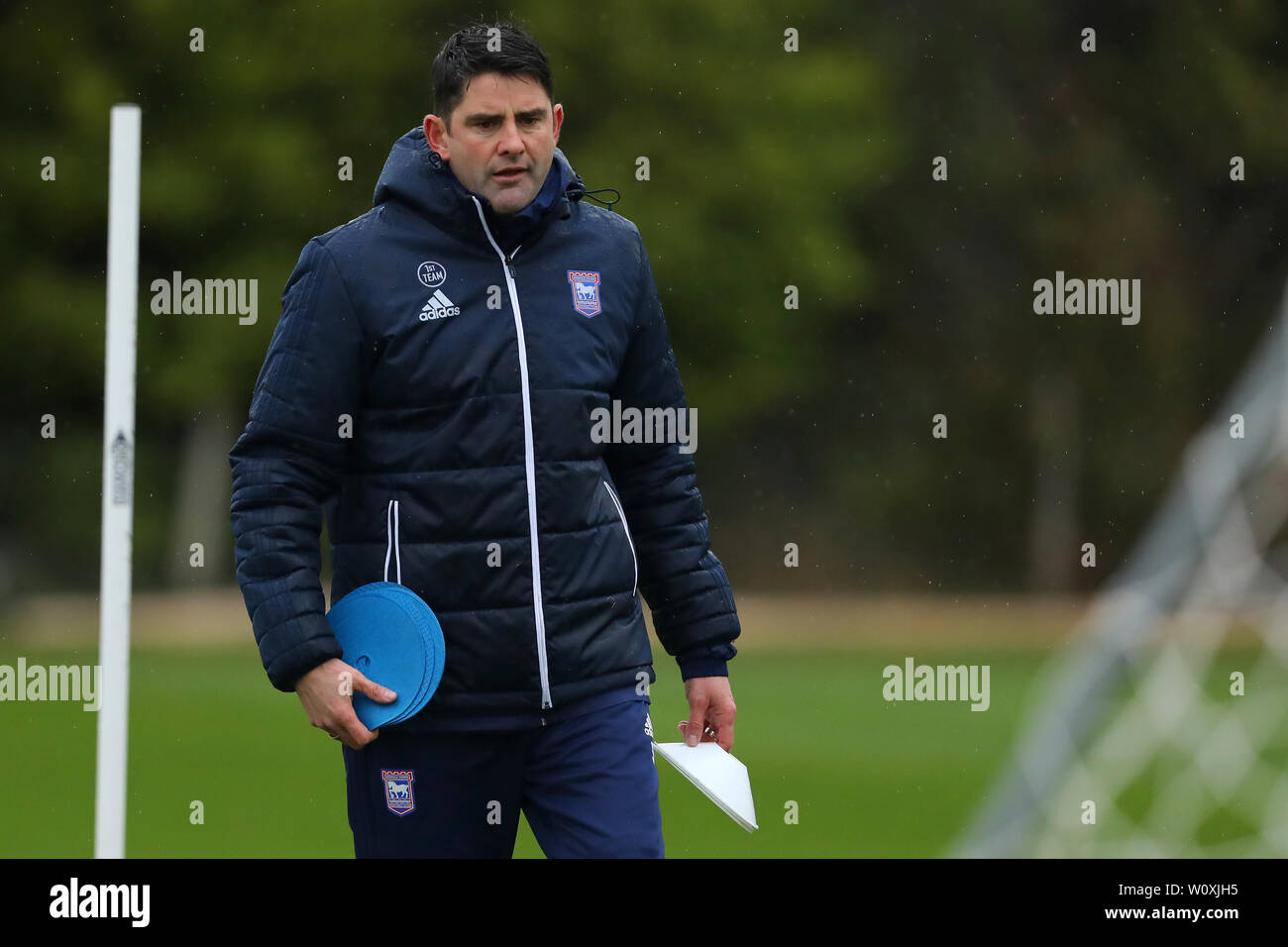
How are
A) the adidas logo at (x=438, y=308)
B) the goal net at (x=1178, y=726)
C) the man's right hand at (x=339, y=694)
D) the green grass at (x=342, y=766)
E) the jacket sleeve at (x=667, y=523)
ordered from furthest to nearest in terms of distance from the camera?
the goal net at (x=1178, y=726) → the green grass at (x=342, y=766) → the jacket sleeve at (x=667, y=523) → the adidas logo at (x=438, y=308) → the man's right hand at (x=339, y=694)

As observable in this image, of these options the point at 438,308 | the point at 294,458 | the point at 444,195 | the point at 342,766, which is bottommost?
the point at 342,766

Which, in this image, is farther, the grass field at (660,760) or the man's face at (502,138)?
the grass field at (660,760)

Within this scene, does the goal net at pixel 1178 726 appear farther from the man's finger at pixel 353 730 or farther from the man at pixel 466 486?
the man's finger at pixel 353 730

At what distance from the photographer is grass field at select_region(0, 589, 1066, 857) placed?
9.51 meters

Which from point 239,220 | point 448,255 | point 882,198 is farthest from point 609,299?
point 882,198

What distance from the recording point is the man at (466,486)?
3914mm

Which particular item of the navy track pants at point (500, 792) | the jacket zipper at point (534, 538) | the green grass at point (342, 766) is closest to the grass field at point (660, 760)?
the green grass at point (342, 766)

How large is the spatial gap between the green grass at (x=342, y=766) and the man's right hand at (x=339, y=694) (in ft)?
16.5

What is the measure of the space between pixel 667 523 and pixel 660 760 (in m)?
3.55

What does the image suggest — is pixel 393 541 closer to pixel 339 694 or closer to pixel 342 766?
pixel 339 694

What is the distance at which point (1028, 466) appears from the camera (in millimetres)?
27922

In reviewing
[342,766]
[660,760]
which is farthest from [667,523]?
[342,766]

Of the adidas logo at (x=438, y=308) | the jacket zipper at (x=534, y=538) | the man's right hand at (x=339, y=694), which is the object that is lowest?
the man's right hand at (x=339, y=694)

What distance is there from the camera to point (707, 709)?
4324 millimetres
